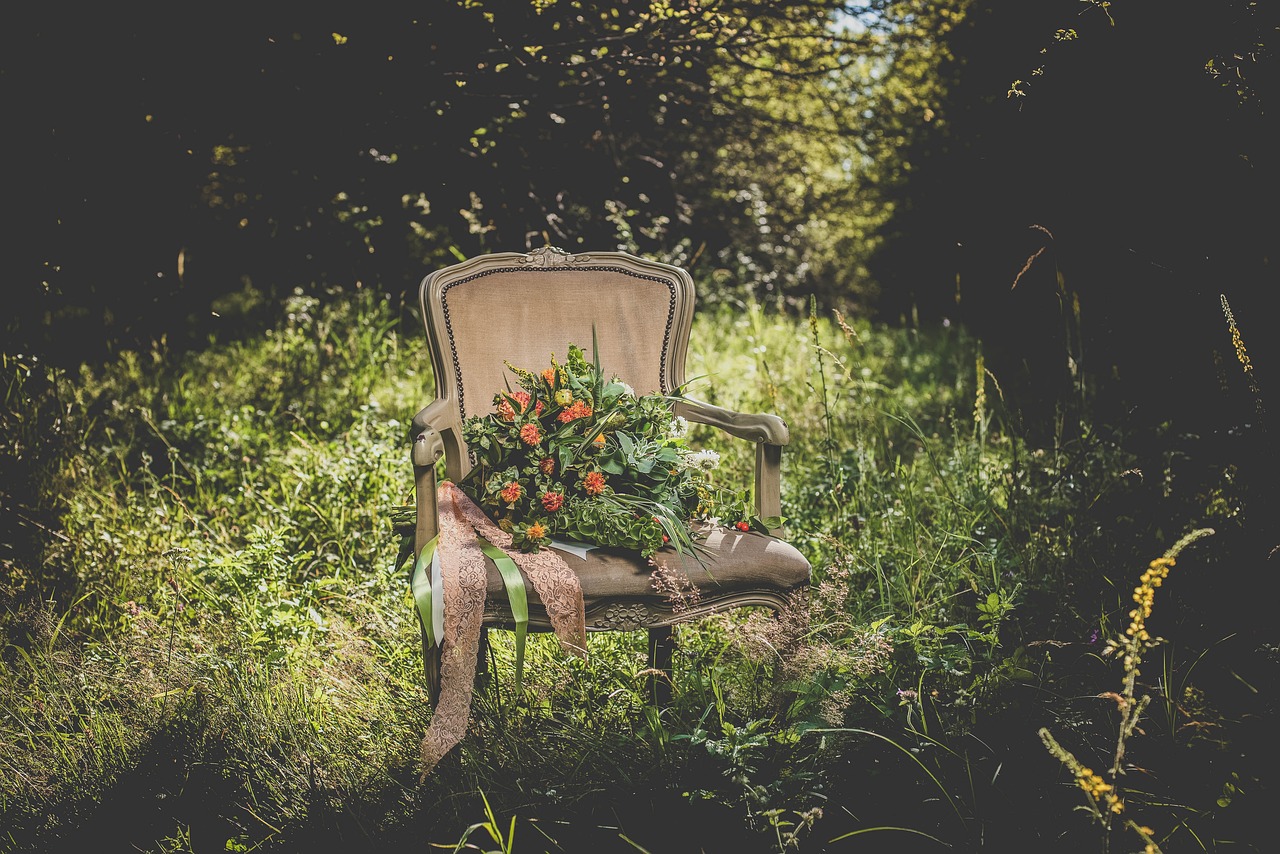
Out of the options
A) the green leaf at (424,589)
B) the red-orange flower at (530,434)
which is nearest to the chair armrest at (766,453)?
the red-orange flower at (530,434)

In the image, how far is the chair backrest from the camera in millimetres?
2344

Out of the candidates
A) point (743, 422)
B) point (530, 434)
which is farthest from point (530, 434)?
point (743, 422)

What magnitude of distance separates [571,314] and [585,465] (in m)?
0.64

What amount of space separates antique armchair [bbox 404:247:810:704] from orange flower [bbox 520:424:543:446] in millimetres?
188

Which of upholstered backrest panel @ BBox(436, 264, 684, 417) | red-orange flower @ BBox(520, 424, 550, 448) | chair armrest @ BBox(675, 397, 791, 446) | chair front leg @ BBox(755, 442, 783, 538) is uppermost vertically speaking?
upholstered backrest panel @ BBox(436, 264, 684, 417)

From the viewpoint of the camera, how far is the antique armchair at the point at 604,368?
→ 183 cm

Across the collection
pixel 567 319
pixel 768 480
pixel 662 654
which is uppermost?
pixel 567 319

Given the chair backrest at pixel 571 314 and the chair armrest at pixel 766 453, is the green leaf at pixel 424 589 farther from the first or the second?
the chair armrest at pixel 766 453

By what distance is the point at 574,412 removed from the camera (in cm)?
191

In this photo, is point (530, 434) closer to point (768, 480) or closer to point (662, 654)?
point (768, 480)

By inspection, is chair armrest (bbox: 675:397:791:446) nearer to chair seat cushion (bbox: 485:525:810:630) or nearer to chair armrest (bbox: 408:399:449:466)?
chair seat cushion (bbox: 485:525:810:630)

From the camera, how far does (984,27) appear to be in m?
4.56

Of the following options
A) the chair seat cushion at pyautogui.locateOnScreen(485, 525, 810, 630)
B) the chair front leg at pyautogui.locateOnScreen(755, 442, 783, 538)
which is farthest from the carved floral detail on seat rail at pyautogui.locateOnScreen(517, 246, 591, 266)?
the chair seat cushion at pyautogui.locateOnScreen(485, 525, 810, 630)

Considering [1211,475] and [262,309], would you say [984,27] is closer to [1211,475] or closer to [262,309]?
[1211,475]
